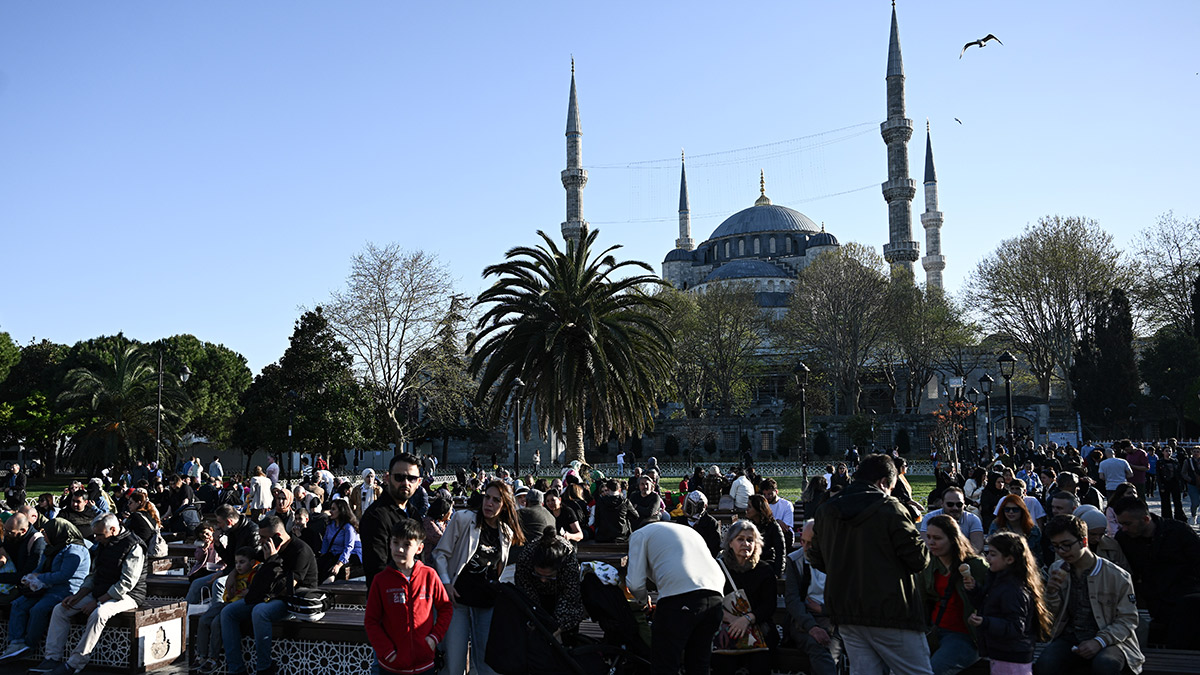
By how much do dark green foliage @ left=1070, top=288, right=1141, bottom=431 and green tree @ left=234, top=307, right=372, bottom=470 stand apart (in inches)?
1302

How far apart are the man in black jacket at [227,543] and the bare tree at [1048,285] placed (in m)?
43.9

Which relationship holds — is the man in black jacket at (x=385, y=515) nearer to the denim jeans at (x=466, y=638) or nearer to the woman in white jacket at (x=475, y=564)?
the woman in white jacket at (x=475, y=564)

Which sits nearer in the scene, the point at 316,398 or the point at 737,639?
the point at 737,639

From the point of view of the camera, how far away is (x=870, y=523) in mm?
4691

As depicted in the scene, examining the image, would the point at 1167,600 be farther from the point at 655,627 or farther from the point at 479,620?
the point at 479,620

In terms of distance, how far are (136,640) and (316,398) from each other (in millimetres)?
31978

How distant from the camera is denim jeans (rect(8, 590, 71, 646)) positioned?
7.67 meters

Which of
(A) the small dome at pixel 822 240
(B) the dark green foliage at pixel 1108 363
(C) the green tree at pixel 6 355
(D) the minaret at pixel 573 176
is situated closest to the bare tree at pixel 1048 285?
(B) the dark green foliage at pixel 1108 363

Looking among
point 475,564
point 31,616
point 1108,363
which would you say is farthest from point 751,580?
point 1108,363

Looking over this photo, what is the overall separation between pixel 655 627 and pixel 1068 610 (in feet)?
8.09

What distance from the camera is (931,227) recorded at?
69375mm

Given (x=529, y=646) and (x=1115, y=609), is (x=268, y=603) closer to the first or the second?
(x=529, y=646)

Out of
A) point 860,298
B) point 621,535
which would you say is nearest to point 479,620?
point 621,535

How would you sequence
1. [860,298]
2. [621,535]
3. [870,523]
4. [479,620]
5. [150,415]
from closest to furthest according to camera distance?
[870,523], [479,620], [621,535], [150,415], [860,298]
